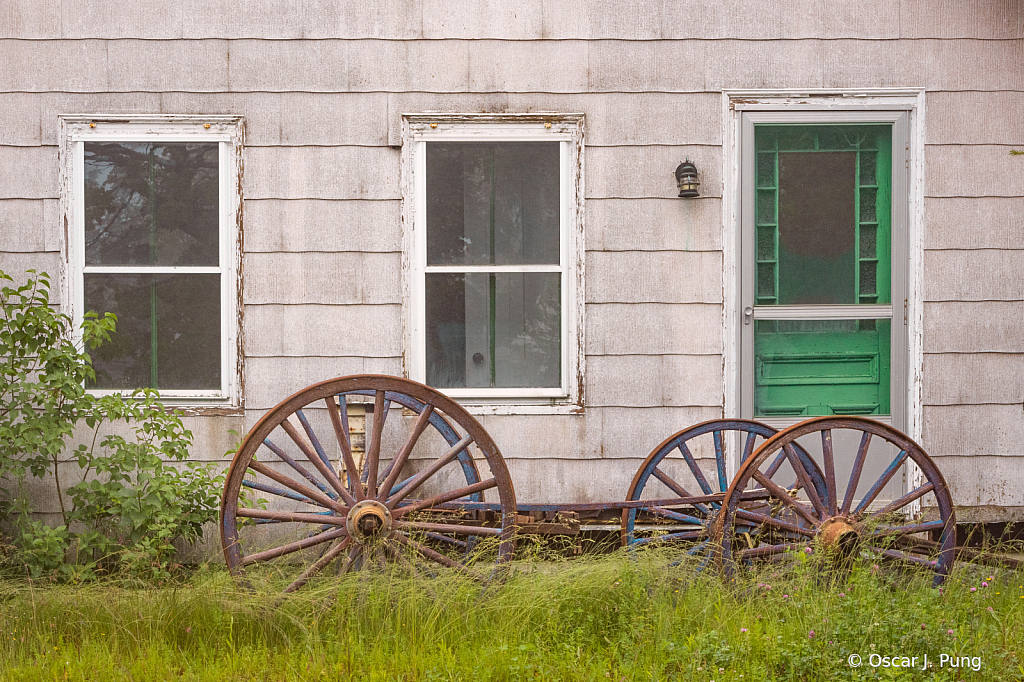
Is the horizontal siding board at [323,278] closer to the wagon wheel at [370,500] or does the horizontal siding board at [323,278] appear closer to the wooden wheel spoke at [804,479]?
the wagon wheel at [370,500]

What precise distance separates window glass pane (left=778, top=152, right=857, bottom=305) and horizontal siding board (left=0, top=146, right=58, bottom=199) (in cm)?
382

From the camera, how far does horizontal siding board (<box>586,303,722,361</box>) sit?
13.0 feet

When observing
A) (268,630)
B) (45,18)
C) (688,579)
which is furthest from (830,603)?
(45,18)

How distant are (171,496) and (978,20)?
15.4 feet

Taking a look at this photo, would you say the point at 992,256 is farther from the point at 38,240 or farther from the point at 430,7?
the point at 38,240

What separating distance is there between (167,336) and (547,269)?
2041mm

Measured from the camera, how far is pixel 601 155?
12.9 ft

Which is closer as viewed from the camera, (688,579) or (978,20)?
(688,579)

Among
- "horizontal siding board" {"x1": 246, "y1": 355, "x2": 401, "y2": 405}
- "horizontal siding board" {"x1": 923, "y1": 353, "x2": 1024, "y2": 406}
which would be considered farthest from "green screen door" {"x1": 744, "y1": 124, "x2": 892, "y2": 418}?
"horizontal siding board" {"x1": 246, "y1": 355, "x2": 401, "y2": 405}

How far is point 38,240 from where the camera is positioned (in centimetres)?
390

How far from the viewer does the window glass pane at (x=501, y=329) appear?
401 centimetres

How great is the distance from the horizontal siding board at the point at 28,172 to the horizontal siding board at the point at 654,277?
2830 millimetres

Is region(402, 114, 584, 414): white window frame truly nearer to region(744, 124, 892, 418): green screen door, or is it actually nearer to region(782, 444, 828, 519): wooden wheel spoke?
region(744, 124, 892, 418): green screen door

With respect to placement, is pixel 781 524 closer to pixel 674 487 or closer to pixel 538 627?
pixel 674 487
